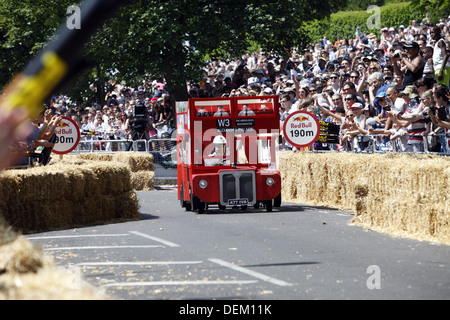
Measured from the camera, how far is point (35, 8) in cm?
4012

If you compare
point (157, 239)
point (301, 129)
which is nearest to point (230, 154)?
point (301, 129)

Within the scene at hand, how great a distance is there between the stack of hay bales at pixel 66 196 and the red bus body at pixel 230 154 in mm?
1588

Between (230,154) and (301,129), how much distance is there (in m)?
2.73

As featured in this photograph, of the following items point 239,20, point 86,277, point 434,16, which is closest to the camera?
point 86,277

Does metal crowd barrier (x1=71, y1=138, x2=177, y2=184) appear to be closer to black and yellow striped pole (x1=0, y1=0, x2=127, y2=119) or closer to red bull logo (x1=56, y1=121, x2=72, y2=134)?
red bull logo (x1=56, y1=121, x2=72, y2=134)

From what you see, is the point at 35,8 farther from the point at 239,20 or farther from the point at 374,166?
the point at 374,166

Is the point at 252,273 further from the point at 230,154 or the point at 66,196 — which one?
the point at 230,154

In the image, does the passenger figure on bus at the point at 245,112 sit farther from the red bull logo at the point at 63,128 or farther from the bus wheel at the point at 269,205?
the red bull logo at the point at 63,128

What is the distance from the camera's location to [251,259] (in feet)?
35.1

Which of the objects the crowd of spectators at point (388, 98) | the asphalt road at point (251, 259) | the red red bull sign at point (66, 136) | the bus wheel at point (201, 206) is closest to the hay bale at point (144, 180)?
the crowd of spectators at point (388, 98)

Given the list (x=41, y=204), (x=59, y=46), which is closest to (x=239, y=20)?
(x=41, y=204)

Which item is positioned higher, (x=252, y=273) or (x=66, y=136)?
(x=66, y=136)

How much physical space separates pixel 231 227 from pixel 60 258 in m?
4.22

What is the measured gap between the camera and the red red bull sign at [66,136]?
66.3ft
